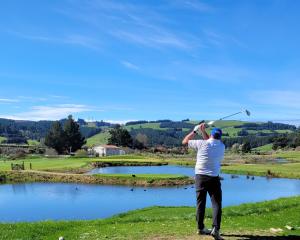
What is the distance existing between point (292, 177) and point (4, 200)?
50.9 metres

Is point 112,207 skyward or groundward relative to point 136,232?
groundward

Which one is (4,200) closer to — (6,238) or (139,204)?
(139,204)

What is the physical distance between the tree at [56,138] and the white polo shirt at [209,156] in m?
171

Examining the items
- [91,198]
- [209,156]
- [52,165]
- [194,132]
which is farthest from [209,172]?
[52,165]

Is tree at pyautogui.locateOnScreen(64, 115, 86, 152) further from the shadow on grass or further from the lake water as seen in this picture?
the shadow on grass

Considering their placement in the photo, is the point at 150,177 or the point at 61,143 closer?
the point at 150,177

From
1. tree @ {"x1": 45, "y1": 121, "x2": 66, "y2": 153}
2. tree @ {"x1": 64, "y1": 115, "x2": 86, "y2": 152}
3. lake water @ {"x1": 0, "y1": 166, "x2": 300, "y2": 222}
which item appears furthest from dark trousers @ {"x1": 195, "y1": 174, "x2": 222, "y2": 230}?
tree @ {"x1": 64, "y1": 115, "x2": 86, "y2": 152}

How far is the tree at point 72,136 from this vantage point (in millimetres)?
183625

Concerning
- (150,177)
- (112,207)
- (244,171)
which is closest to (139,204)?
(112,207)

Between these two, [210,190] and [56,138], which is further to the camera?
[56,138]

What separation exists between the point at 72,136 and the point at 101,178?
352 ft

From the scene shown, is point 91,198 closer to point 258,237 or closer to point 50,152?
point 258,237

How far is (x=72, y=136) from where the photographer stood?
607 ft

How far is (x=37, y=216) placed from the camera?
41750 millimetres
